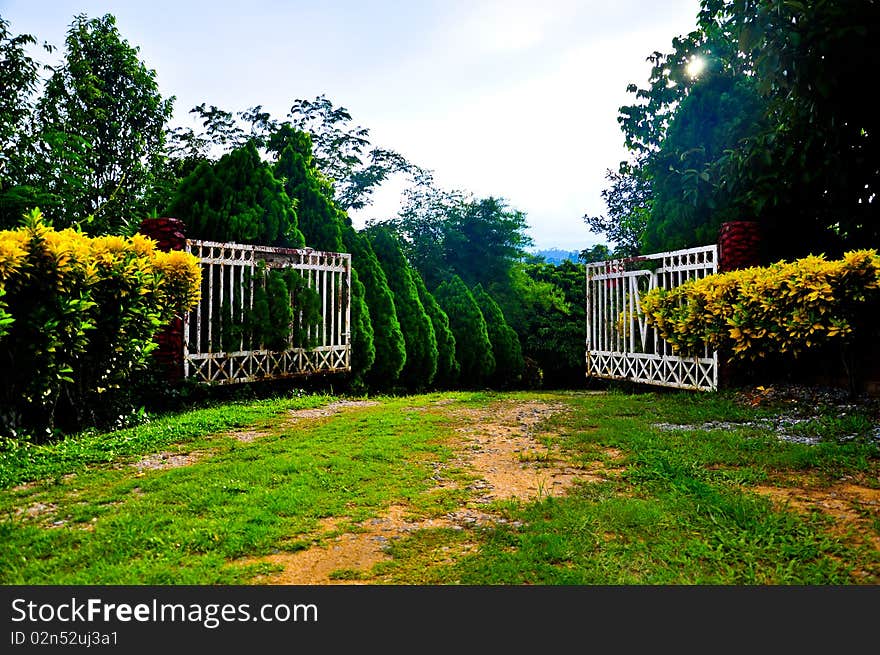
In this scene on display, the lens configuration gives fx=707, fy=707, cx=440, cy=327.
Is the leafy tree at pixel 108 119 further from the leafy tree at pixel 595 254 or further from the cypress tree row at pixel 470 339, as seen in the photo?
the leafy tree at pixel 595 254

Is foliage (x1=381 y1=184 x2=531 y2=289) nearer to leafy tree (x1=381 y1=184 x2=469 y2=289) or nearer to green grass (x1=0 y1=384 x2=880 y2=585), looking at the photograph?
leafy tree (x1=381 y1=184 x2=469 y2=289)

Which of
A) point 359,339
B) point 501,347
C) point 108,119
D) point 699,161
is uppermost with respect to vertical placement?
point 108,119

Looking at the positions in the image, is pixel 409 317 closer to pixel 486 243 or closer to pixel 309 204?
pixel 309 204

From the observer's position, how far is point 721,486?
15.0 feet

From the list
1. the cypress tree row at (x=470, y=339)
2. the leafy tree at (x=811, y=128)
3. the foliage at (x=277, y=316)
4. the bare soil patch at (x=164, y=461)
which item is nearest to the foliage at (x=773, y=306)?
the leafy tree at (x=811, y=128)

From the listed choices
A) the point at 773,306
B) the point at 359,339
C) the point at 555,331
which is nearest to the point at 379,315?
the point at 359,339

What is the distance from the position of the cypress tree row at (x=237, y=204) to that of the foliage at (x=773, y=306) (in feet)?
19.0

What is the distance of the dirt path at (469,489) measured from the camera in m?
3.26

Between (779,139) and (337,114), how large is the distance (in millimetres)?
15990

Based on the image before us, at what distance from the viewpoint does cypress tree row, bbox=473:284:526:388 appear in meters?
15.5

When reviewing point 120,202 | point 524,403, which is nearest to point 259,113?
point 120,202

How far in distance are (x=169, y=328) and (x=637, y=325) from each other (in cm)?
746

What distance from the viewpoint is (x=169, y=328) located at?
28.4 ft
